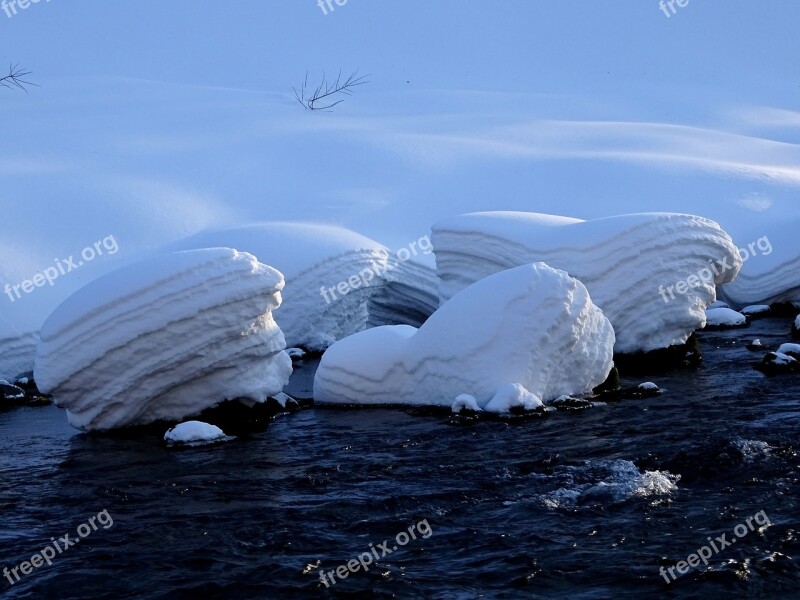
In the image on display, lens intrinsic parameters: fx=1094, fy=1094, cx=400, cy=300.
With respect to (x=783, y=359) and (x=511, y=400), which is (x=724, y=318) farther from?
(x=511, y=400)

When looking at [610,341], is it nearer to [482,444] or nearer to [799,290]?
[482,444]

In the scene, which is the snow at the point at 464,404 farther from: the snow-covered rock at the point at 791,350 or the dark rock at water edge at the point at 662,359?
the snow-covered rock at the point at 791,350

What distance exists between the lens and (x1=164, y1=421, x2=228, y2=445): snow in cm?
988

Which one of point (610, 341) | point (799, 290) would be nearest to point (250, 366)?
point (610, 341)

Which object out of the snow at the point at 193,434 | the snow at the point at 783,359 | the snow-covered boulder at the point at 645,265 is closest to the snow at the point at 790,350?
the snow at the point at 783,359

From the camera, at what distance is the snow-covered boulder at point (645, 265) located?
497 inches

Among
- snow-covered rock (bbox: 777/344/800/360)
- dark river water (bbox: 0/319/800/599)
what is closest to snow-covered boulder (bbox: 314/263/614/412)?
Answer: dark river water (bbox: 0/319/800/599)

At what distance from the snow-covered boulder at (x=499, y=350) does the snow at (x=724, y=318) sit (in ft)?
14.7

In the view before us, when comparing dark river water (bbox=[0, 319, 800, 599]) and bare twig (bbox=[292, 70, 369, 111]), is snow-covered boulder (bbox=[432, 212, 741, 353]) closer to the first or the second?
dark river water (bbox=[0, 319, 800, 599])

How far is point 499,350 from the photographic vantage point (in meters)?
10.5

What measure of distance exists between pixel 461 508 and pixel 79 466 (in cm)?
357

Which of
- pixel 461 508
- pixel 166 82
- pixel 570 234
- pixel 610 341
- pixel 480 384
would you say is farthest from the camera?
pixel 166 82

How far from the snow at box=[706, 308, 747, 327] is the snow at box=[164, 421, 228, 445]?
798 cm

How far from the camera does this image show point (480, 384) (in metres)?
10.5
